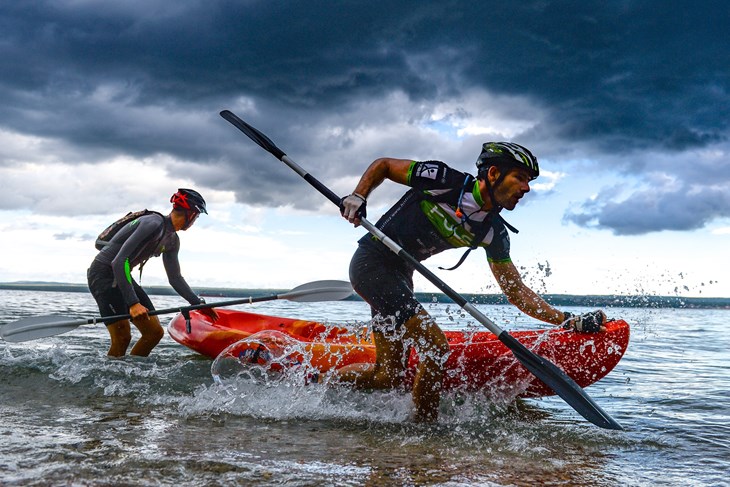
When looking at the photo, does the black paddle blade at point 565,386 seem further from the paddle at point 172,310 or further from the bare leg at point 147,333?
the bare leg at point 147,333

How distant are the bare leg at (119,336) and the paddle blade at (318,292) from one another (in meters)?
1.93

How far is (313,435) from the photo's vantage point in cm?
452

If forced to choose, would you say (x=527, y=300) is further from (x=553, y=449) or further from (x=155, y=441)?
(x=155, y=441)

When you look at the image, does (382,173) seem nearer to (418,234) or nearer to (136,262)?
(418,234)

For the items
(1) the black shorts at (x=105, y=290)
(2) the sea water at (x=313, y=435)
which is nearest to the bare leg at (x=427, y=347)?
(2) the sea water at (x=313, y=435)

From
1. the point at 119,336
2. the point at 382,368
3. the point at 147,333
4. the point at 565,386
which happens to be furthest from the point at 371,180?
the point at 119,336

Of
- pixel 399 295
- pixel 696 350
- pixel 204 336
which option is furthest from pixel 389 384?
pixel 696 350

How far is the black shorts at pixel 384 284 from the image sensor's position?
4.70 m

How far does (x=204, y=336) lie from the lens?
8.09 metres

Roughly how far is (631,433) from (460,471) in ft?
7.18

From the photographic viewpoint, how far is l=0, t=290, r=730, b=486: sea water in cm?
343

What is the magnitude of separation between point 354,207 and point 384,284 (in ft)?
2.14

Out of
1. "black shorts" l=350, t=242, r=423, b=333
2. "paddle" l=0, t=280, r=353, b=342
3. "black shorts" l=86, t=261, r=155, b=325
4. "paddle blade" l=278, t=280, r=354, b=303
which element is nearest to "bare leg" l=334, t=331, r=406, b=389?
"black shorts" l=350, t=242, r=423, b=333

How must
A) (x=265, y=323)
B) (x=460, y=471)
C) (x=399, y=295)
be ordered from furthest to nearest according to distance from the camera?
(x=265, y=323) → (x=399, y=295) → (x=460, y=471)
